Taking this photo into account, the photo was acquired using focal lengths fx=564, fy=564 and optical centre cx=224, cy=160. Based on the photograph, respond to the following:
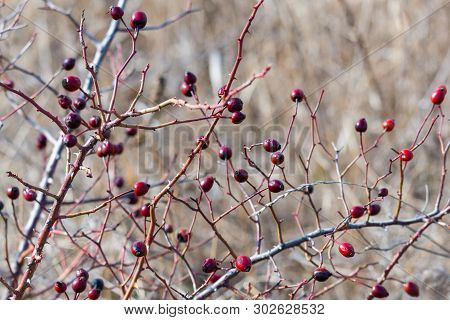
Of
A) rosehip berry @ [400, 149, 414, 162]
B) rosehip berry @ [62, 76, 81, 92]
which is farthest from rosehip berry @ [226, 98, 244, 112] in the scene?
rosehip berry @ [400, 149, 414, 162]

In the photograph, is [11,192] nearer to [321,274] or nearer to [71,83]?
[71,83]

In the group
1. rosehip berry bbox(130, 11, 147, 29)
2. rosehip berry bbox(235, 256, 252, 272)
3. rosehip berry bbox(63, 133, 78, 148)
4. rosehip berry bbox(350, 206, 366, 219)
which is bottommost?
rosehip berry bbox(235, 256, 252, 272)

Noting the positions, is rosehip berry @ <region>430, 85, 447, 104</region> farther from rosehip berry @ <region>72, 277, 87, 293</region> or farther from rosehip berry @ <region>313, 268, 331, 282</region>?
rosehip berry @ <region>72, 277, 87, 293</region>

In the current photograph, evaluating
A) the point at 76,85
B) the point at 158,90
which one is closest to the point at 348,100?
the point at 158,90

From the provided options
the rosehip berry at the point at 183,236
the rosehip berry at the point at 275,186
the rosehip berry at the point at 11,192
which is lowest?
the rosehip berry at the point at 275,186

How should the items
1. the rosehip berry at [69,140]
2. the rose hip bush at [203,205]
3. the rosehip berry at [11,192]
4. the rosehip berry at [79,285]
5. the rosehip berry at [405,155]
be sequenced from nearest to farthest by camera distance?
the rosehip berry at [69,140] < the rosehip berry at [79,285] < the rosehip berry at [405,155] < the rosehip berry at [11,192] < the rose hip bush at [203,205]

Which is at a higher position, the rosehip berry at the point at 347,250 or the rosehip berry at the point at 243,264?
the rosehip berry at the point at 347,250

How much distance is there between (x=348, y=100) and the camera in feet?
13.4

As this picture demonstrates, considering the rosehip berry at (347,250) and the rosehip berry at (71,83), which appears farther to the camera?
the rosehip berry at (347,250)

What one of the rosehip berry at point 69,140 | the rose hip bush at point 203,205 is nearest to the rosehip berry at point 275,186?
the rose hip bush at point 203,205

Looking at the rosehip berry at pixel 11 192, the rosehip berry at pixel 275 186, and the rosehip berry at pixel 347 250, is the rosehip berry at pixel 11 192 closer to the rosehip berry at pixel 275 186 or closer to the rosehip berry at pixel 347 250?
the rosehip berry at pixel 275 186

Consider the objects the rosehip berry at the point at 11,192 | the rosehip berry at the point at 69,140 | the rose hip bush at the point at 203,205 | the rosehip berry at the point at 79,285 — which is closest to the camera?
the rosehip berry at the point at 69,140
